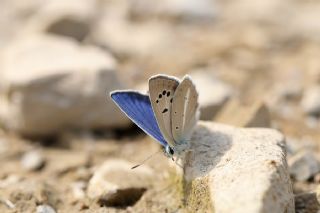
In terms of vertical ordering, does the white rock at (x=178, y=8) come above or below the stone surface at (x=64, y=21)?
below

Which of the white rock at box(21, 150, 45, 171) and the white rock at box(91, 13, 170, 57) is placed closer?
the white rock at box(21, 150, 45, 171)

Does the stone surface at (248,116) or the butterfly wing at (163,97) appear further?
the stone surface at (248,116)

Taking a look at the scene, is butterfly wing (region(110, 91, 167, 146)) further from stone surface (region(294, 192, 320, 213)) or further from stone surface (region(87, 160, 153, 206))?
stone surface (region(294, 192, 320, 213))

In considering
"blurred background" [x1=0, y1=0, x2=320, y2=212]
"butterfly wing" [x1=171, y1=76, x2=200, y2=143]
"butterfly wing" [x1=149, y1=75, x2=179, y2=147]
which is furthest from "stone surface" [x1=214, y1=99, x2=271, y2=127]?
"butterfly wing" [x1=149, y1=75, x2=179, y2=147]

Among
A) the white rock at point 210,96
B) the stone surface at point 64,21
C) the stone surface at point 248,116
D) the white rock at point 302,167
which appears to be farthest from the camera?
the stone surface at point 64,21

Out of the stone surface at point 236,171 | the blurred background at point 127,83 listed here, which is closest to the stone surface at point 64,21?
the blurred background at point 127,83

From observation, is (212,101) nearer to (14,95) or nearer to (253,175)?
(14,95)

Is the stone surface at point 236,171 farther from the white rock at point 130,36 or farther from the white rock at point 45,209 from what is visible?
the white rock at point 130,36

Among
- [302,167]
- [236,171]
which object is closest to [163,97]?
[236,171]
